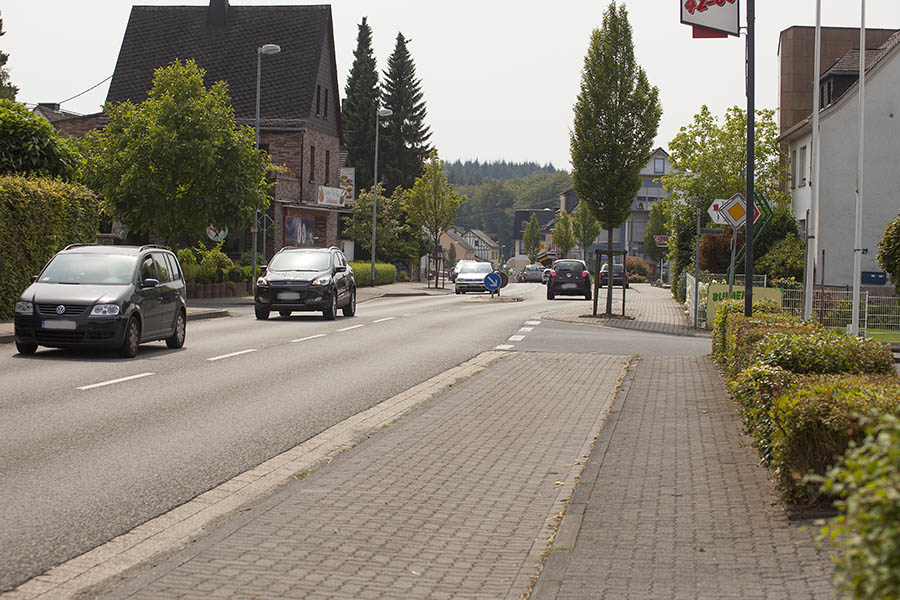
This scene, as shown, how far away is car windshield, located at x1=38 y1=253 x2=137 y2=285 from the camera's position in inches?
647

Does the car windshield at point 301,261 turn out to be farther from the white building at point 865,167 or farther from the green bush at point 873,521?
the green bush at point 873,521

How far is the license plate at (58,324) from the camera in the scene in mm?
15422

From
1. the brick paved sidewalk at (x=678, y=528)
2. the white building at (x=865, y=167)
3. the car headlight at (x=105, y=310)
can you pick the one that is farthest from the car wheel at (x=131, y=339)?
the white building at (x=865, y=167)

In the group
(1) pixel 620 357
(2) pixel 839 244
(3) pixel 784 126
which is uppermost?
A: (3) pixel 784 126

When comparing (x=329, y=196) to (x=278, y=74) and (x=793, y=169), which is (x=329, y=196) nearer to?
(x=278, y=74)

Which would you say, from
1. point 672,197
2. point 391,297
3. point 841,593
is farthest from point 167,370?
point 672,197

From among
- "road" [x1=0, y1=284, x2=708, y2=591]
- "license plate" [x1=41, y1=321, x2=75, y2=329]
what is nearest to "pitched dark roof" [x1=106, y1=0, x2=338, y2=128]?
"road" [x1=0, y1=284, x2=708, y2=591]

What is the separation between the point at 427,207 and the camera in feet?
213

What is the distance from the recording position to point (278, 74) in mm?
56062

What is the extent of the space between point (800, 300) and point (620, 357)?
10.1 m

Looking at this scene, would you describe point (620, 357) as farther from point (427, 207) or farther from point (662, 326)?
point (427, 207)

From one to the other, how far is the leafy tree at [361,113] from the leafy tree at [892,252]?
188 feet

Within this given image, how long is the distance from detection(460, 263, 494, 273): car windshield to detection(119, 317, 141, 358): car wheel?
39.4 m

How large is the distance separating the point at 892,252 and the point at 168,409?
833 inches
